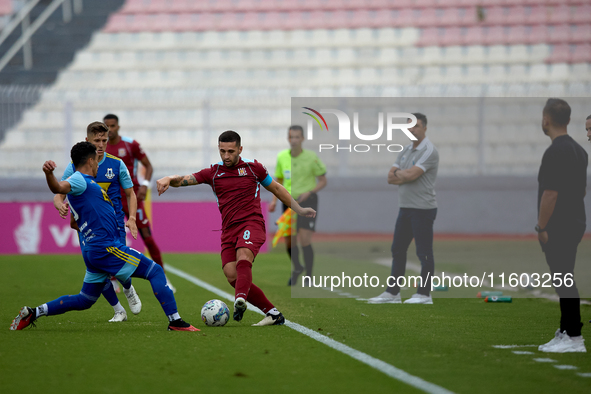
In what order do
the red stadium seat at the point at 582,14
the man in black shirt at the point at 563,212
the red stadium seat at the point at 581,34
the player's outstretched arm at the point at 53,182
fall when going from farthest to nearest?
the red stadium seat at the point at 582,14
the red stadium seat at the point at 581,34
the player's outstretched arm at the point at 53,182
the man in black shirt at the point at 563,212

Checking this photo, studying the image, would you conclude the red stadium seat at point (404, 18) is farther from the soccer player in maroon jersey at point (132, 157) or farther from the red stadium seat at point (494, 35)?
the soccer player in maroon jersey at point (132, 157)

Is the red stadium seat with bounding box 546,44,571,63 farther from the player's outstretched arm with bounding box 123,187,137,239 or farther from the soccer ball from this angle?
the soccer ball

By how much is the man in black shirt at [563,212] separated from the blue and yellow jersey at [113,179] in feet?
11.5

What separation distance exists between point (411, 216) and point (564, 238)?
2797 mm

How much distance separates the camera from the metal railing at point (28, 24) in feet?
65.6

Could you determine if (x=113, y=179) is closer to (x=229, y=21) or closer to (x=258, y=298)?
(x=258, y=298)

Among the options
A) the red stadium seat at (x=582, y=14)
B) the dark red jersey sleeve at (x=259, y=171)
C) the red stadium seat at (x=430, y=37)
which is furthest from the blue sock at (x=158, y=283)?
the red stadium seat at (x=582, y=14)

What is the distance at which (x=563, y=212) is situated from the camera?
530 cm

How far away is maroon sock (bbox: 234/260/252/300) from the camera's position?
235 inches

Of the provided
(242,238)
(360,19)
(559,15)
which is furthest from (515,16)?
(242,238)

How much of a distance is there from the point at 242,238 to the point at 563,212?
2.44m

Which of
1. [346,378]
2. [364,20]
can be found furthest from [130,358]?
[364,20]

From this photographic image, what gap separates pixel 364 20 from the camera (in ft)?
67.4

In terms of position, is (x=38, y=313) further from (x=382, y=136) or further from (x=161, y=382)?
(x=382, y=136)
